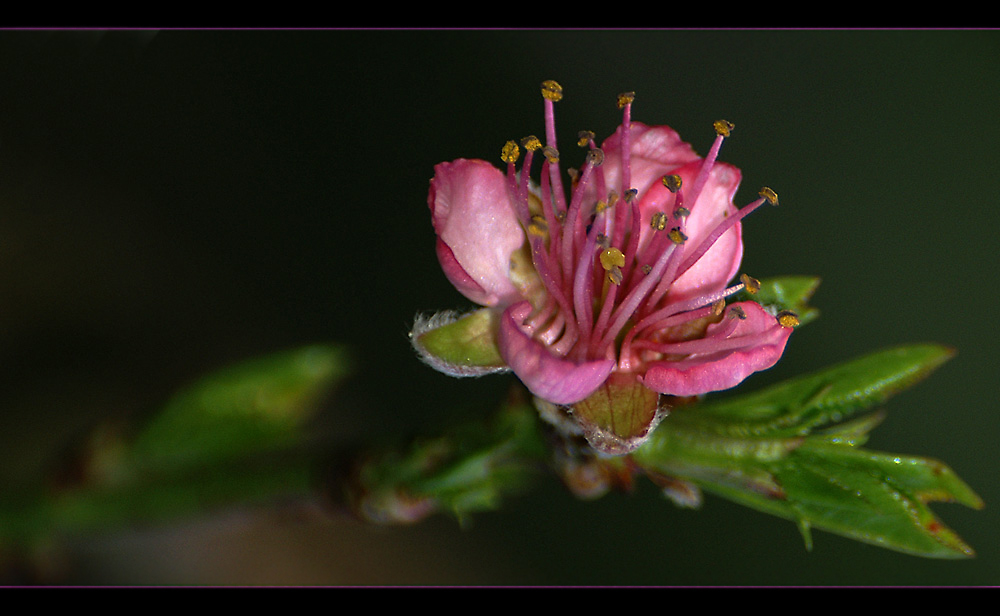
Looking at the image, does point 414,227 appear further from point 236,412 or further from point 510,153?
point 510,153

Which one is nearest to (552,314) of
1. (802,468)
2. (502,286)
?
(502,286)

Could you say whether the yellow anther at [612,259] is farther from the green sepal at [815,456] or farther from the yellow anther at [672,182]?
the green sepal at [815,456]

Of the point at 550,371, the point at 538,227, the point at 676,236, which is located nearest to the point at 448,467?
the point at 550,371

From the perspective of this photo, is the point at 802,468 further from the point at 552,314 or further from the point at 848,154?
the point at 848,154

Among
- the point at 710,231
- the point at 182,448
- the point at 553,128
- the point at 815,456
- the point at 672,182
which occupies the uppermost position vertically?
the point at 553,128

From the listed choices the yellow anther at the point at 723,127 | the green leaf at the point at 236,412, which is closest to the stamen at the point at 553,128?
the yellow anther at the point at 723,127

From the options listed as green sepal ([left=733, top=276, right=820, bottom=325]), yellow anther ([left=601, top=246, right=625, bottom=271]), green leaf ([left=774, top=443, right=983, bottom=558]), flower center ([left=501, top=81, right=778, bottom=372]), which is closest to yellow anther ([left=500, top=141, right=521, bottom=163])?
flower center ([left=501, top=81, right=778, bottom=372])
